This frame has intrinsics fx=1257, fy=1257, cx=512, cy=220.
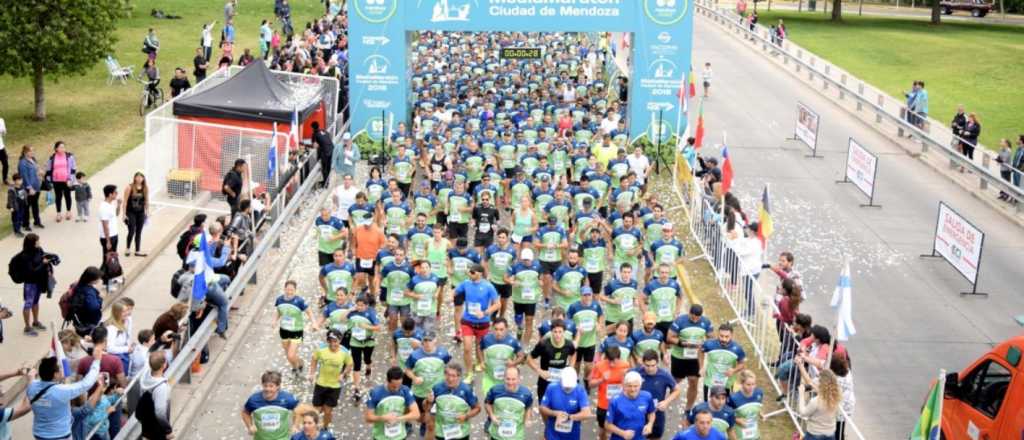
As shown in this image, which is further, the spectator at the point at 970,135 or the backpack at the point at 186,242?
the spectator at the point at 970,135

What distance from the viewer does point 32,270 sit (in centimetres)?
1595

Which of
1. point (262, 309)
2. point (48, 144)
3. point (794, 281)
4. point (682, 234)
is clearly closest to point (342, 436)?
point (262, 309)

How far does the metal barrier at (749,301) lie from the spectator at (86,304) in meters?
8.09

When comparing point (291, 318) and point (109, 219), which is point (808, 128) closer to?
point (109, 219)

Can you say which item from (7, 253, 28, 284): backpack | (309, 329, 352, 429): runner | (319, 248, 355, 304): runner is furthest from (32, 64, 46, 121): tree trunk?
(309, 329, 352, 429): runner

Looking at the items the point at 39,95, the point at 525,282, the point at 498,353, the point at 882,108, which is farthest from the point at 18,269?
the point at 882,108

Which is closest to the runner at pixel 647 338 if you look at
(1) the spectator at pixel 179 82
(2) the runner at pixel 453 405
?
(2) the runner at pixel 453 405

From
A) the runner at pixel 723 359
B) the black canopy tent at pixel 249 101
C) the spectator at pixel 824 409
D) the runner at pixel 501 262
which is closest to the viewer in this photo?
the spectator at pixel 824 409

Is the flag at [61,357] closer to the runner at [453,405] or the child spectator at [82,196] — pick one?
the runner at [453,405]

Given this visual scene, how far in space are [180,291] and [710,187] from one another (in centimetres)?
1034

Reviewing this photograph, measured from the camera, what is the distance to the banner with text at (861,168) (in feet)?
84.9

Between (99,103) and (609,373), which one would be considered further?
(99,103)

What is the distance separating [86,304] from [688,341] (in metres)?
7.02

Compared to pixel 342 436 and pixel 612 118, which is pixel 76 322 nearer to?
pixel 342 436
